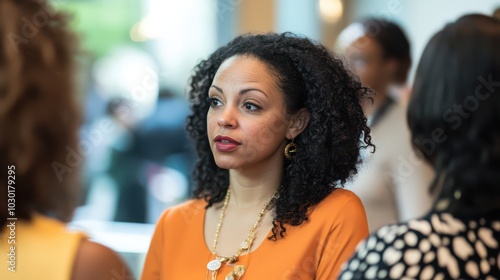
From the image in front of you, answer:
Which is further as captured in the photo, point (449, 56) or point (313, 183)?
point (313, 183)

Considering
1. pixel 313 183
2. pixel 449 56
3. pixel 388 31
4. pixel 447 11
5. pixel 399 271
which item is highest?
pixel 447 11

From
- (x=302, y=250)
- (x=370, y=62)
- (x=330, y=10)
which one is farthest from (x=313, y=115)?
(x=330, y=10)

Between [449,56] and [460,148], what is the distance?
185mm

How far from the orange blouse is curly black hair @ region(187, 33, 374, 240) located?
4cm

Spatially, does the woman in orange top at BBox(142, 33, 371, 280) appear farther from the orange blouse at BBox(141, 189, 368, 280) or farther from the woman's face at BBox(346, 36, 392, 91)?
the woman's face at BBox(346, 36, 392, 91)

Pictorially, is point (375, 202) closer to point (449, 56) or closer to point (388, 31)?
point (388, 31)

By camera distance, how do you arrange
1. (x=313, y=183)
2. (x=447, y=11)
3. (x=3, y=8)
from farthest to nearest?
1. (x=447, y=11)
2. (x=313, y=183)
3. (x=3, y=8)

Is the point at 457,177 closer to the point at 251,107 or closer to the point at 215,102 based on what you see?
the point at 251,107

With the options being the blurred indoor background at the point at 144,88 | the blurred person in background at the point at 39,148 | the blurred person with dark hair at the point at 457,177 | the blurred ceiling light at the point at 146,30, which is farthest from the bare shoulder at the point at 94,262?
the blurred ceiling light at the point at 146,30

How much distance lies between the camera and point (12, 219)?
1425mm

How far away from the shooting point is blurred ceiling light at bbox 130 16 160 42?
544 cm

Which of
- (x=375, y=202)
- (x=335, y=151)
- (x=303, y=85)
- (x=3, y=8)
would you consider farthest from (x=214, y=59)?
(x=3, y=8)

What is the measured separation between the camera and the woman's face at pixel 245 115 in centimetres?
216

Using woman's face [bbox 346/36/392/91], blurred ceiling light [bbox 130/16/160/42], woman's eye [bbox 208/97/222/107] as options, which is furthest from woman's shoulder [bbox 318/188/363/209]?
blurred ceiling light [bbox 130/16/160/42]
